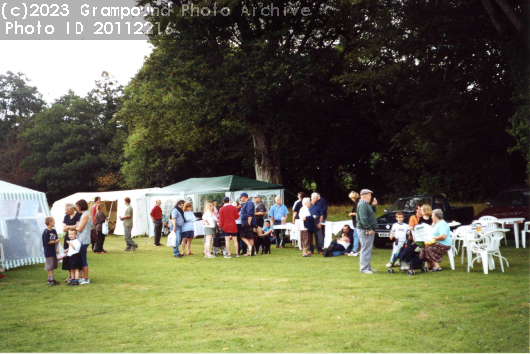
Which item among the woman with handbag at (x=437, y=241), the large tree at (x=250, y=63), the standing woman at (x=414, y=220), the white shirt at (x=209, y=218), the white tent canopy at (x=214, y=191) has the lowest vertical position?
the woman with handbag at (x=437, y=241)

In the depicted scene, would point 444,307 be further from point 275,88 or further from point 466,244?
point 275,88

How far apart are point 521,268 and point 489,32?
10.6 meters

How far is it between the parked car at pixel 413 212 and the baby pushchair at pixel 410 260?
4770 mm

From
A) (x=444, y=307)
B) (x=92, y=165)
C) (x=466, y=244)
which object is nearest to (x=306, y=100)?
(x=466, y=244)

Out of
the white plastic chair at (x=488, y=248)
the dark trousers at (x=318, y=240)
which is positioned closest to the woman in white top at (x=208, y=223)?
the dark trousers at (x=318, y=240)

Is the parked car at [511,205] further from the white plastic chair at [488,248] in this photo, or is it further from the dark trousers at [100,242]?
the dark trousers at [100,242]

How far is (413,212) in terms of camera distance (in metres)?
15.6

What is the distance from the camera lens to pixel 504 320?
5.79 m

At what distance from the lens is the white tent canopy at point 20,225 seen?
12255 millimetres

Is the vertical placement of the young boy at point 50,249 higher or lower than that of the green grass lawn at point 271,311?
higher

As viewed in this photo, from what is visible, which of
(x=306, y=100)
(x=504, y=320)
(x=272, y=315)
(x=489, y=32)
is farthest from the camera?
(x=306, y=100)

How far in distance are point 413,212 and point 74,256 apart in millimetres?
10169

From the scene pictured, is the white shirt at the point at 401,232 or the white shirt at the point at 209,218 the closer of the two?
the white shirt at the point at 401,232

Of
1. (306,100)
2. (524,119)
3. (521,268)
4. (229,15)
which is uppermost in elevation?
(229,15)
